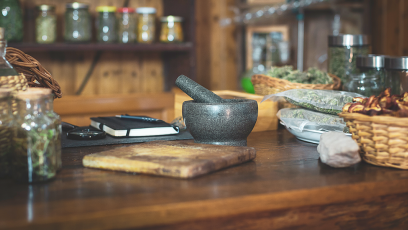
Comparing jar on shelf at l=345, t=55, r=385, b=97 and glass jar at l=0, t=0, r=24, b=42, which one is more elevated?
glass jar at l=0, t=0, r=24, b=42

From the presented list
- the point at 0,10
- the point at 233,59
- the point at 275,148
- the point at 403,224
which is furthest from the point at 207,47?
the point at 403,224

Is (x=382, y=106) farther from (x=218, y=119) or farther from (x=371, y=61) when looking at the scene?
(x=371, y=61)

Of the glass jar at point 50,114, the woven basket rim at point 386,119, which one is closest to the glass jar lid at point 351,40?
the woven basket rim at point 386,119

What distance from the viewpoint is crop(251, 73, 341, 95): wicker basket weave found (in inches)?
51.8

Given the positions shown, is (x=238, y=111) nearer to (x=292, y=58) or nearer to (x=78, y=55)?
(x=78, y=55)

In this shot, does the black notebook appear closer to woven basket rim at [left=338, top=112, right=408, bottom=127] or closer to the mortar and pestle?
the mortar and pestle

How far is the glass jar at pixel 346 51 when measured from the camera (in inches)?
Result: 59.9

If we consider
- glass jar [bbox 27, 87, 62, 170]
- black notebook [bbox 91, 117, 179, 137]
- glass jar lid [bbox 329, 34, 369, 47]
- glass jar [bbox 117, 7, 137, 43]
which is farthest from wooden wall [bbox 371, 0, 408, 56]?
glass jar [bbox 27, 87, 62, 170]

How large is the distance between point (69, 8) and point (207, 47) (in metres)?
1.12

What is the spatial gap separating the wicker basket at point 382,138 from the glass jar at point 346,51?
74 cm

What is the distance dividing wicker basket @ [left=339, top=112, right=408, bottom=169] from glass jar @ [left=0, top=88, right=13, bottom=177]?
651 mm

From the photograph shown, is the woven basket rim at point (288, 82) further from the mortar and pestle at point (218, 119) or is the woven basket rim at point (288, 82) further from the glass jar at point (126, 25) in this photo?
the glass jar at point (126, 25)

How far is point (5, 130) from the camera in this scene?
0.71 m

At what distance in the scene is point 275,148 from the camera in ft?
3.33
